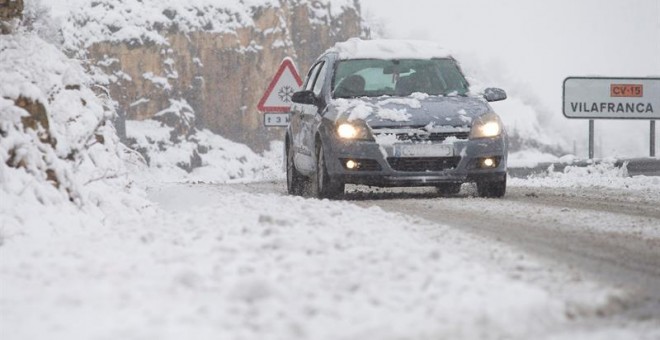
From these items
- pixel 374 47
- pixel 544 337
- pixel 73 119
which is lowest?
pixel 544 337

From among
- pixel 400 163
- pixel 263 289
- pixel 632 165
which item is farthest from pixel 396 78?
pixel 263 289

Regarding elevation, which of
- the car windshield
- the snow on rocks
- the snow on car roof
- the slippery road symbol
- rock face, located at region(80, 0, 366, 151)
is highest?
the snow on rocks

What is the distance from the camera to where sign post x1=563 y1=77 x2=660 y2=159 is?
1683 cm

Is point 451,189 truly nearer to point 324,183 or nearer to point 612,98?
point 324,183

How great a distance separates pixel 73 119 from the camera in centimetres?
861

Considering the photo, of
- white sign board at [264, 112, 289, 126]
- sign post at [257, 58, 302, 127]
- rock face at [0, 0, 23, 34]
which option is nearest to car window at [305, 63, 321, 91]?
rock face at [0, 0, 23, 34]

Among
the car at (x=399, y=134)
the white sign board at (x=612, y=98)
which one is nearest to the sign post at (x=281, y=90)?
the white sign board at (x=612, y=98)

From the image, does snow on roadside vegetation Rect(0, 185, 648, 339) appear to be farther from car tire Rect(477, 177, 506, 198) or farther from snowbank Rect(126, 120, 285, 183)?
snowbank Rect(126, 120, 285, 183)

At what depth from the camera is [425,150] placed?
33.4 feet

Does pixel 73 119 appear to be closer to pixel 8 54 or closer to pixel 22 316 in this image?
pixel 8 54

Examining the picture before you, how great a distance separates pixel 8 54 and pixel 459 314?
5188 millimetres

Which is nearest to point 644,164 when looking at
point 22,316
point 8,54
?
point 8,54

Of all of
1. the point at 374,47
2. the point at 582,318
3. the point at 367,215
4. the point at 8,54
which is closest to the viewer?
the point at 582,318

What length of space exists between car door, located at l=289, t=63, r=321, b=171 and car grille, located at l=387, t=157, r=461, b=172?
4.65 ft
